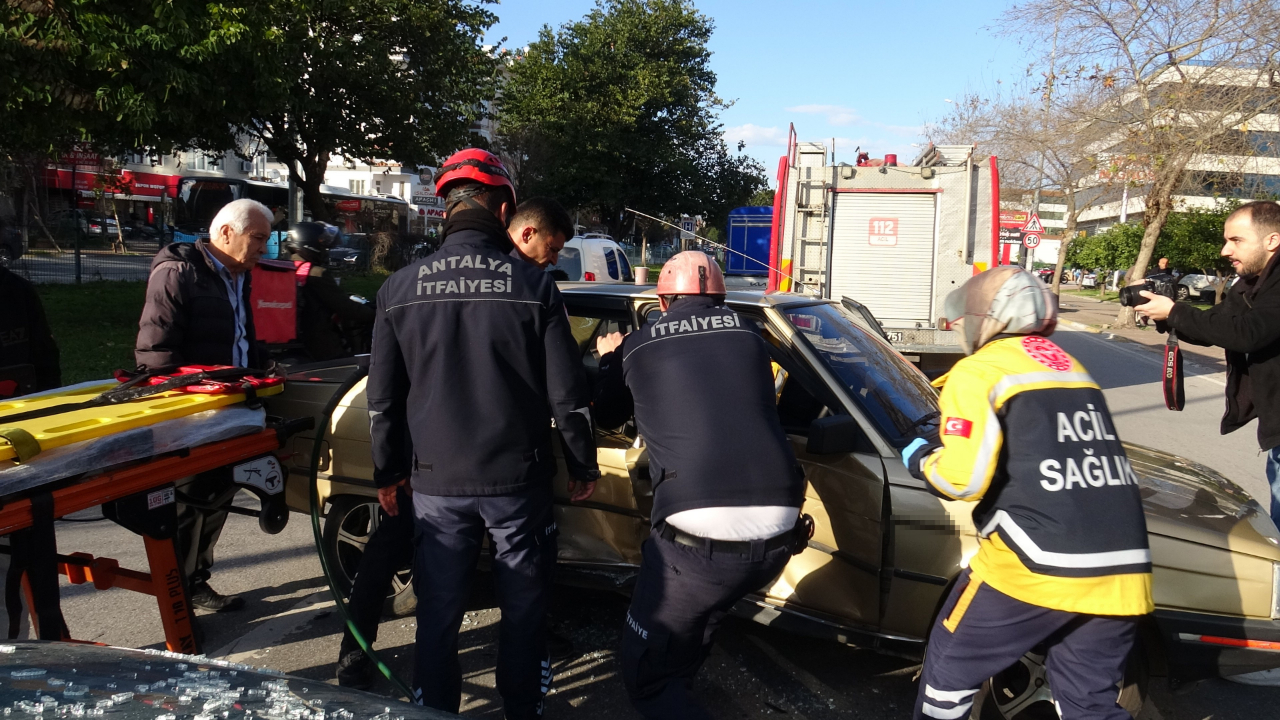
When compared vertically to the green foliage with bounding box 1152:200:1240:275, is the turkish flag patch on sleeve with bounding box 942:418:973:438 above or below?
below

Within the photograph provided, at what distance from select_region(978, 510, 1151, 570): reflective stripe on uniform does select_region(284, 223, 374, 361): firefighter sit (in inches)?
172

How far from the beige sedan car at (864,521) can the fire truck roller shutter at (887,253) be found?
19.6 feet

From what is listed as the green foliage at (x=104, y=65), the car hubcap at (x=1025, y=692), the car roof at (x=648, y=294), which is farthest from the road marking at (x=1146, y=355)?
the green foliage at (x=104, y=65)

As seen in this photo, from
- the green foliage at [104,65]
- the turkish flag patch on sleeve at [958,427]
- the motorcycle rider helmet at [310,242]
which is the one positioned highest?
the green foliage at [104,65]

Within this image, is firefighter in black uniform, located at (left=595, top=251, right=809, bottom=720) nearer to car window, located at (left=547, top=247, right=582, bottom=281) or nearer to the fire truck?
the fire truck

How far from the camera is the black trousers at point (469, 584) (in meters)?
2.75

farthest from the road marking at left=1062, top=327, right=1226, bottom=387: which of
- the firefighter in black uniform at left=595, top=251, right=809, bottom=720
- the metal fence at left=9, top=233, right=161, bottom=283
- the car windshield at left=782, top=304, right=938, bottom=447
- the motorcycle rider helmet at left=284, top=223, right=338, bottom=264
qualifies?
the metal fence at left=9, top=233, right=161, bottom=283

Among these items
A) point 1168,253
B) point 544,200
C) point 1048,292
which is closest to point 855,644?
point 1048,292

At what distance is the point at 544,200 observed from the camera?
369 centimetres

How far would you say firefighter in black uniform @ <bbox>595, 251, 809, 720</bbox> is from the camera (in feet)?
8.27

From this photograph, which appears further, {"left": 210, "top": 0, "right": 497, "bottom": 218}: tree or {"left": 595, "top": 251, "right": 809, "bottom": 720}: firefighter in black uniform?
{"left": 210, "top": 0, "right": 497, "bottom": 218}: tree

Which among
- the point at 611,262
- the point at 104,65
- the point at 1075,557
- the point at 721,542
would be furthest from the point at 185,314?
the point at 611,262

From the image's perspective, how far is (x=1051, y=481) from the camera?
2.23 meters

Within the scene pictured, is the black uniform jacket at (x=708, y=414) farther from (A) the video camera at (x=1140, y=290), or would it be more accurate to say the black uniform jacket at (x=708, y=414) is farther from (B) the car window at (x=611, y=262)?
(B) the car window at (x=611, y=262)
